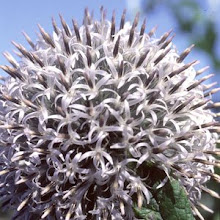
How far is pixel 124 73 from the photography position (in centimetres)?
251

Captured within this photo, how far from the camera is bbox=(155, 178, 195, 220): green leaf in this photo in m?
2.14

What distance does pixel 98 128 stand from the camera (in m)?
2.29

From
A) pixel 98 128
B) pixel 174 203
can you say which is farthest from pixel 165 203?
pixel 98 128

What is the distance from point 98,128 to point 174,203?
44cm

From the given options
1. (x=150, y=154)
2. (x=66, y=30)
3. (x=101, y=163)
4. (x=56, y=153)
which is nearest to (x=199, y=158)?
(x=150, y=154)

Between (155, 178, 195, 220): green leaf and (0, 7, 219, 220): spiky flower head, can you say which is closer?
(155, 178, 195, 220): green leaf

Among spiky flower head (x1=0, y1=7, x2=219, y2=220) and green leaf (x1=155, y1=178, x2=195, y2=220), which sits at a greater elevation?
spiky flower head (x1=0, y1=7, x2=219, y2=220)

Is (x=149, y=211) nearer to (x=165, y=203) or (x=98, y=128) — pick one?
(x=165, y=203)

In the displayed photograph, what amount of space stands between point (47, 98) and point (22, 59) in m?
0.31

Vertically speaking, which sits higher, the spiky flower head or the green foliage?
the spiky flower head

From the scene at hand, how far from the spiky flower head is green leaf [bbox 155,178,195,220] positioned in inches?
3.2

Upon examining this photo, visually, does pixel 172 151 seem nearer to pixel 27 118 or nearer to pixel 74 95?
pixel 74 95

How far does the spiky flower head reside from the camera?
2.31 m

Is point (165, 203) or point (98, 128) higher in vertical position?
point (98, 128)
